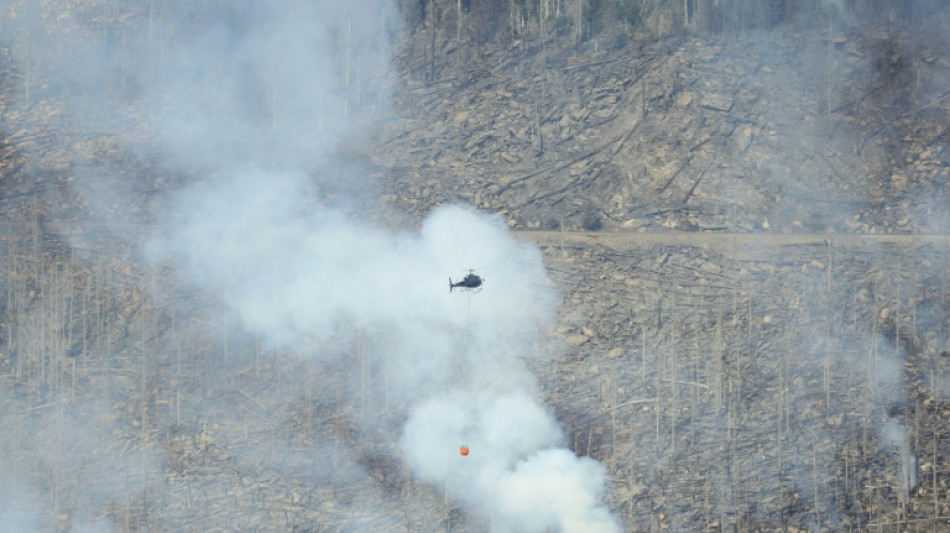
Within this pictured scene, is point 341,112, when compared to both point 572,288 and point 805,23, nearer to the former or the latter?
point 572,288

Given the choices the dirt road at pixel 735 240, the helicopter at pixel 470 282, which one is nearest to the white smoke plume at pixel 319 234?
the helicopter at pixel 470 282

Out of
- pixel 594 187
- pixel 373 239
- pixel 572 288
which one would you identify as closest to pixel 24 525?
pixel 373 239

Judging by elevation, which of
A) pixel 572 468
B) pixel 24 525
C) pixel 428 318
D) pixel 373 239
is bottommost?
pixel 24 525

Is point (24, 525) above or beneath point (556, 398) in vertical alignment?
beneath

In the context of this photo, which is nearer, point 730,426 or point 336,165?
point 730,426

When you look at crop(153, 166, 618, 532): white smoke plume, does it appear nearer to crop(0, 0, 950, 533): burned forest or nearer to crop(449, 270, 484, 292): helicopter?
crop(0, 0, 950, 533): burned forest

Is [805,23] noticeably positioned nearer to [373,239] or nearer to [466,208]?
[466,208]

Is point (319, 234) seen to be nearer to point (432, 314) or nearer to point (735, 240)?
point (432, 314)
